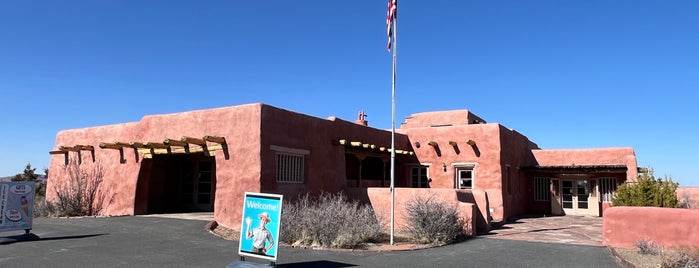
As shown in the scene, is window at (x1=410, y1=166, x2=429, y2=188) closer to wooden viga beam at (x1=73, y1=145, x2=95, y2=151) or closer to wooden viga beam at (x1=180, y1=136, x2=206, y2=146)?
wooden viga beam at (x1=180, y1=136, x2=206, y2=146)

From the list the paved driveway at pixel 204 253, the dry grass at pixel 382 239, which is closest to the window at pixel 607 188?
the paved driveway at pixel 204 253

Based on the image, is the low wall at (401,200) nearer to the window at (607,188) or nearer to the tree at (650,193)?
the tree at (650,193)

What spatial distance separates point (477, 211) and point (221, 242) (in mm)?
8457

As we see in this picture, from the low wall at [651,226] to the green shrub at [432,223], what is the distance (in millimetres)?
3890

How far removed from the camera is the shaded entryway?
61.1 ft

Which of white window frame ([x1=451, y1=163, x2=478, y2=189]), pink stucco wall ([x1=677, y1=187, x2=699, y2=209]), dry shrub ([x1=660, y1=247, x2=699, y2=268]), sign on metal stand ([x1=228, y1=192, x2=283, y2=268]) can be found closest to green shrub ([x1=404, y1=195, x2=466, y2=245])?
dry shrub ([x1=660, y1=247, x2=699, y2=268])

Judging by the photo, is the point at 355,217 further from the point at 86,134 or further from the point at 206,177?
the point at 86,134

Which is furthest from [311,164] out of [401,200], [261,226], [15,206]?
[15,206]

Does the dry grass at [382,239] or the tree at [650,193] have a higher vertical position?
the tree at [650,193]

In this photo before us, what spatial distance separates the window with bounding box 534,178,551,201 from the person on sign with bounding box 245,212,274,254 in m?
19.5

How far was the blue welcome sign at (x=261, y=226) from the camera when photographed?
8.11 metres

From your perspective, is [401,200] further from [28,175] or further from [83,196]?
[28,175]

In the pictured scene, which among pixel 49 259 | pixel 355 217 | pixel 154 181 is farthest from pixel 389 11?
pixel 154 181

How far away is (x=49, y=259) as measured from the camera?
948cm
